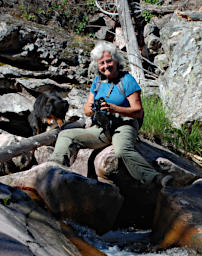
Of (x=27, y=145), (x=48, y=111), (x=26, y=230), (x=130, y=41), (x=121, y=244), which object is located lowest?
(x=121, y=244)

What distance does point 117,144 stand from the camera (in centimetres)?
304

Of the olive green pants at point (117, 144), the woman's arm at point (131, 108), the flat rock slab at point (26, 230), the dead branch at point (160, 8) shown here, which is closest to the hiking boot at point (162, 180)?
the olive green pants at point (117, 144)

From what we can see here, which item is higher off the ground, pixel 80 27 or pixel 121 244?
pixel 80 27

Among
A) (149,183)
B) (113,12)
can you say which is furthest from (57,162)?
(113,12)

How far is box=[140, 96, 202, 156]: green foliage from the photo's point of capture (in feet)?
16.2

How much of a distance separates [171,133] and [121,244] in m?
3.19

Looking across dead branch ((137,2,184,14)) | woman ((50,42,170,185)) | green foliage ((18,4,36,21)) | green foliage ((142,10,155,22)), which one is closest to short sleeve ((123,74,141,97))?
woman ((50,42,170,185))

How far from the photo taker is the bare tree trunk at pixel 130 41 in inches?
347

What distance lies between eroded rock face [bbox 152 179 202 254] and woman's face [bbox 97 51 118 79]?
63.5 inches

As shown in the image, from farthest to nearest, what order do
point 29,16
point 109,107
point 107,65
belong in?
point 29,16 → point 107,65 → point 109,107

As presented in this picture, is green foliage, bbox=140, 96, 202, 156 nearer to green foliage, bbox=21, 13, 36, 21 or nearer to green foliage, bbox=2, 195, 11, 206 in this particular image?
green foliage, bbox=2, 195, 11, 206

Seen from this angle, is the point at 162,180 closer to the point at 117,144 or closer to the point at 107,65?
the point at 117,144

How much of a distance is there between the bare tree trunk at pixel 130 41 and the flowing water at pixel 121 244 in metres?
6.44

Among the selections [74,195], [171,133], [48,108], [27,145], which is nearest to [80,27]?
[48,108]
